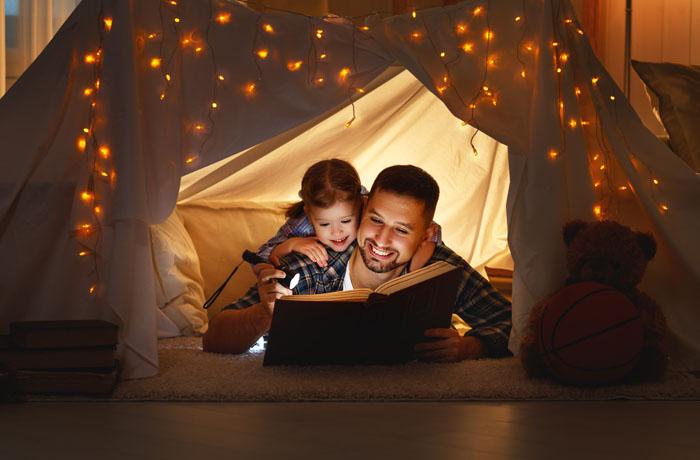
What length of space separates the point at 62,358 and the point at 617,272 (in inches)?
49.4

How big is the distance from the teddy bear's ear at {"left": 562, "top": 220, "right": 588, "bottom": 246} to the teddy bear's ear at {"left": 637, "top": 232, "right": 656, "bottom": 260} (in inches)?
5.3

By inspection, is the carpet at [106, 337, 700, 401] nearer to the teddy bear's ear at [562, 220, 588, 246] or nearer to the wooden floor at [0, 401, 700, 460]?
the wooden floor at [0, 401, 700, 460]

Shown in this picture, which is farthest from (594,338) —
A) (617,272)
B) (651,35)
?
(651,35)

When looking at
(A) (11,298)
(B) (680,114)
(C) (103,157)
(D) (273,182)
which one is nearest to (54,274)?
(A) (11,298)

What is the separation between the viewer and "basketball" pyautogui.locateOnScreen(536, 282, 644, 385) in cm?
223

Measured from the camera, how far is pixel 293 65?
261 cm

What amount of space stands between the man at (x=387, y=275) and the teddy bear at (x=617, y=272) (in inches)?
9.2

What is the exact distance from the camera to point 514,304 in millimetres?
2520

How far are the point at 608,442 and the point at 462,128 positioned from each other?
171cm

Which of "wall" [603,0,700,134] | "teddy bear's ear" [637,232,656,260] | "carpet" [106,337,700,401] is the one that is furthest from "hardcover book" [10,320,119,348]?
"wall" [603,0,700,134]

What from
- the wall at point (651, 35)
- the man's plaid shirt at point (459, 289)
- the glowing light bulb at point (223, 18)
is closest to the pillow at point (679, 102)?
the man's plaid shirt at point (459, 289)

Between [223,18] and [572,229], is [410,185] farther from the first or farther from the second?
[223,18]

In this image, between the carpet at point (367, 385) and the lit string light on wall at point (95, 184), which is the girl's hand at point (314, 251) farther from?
the lit string light on wall at point (95, 184)

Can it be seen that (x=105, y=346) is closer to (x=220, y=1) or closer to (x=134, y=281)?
(x=134, y=281)
